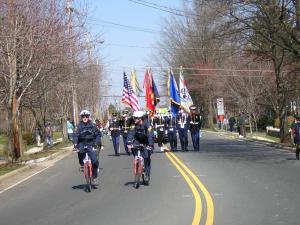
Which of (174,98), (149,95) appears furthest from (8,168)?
(149,95)

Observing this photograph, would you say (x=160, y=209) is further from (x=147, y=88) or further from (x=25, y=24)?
(x=147, y=88)

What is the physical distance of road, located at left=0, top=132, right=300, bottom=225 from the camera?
9539mm

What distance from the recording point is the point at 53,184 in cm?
1550

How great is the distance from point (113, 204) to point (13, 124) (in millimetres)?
12774

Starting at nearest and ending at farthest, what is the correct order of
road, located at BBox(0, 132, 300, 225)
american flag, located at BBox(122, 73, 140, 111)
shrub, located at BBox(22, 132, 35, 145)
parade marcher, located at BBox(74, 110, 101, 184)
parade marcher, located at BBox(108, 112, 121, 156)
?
1. road, located at BBox(0, 132, 300, 225)
2. parade marcher, located at BBox(74, 110, 101, 184)
3. parade marcher, located at BBox(108, 112, 121, 156)
4. american flag, located at BBox(122, 73, 140, 111)
5. shrub, located at BBox(22, 132, 35, 145)

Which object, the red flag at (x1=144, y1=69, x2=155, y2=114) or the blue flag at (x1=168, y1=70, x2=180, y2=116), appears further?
the red flag at (x1=144, y1=69, x2=155, y2=114)

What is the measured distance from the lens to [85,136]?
1339 centimetres

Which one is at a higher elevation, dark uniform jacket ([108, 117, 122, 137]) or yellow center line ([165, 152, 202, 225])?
dark uniform jacket ([108, 117, 122, 137])

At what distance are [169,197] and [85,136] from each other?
2759mm

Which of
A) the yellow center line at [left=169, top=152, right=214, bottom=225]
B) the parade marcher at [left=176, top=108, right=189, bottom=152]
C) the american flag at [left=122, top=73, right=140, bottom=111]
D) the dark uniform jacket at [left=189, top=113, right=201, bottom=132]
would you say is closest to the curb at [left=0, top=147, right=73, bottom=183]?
the american flag at [left=122, top=73, right=140, bottom=111]

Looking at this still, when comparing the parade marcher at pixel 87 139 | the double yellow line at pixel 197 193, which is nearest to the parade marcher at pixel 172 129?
Result: the double yellow line at pixel 197 193

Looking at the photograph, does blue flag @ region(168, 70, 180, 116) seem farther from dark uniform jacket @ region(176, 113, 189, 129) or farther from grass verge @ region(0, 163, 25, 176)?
grass verge @ region(0, 163, 25, 176)

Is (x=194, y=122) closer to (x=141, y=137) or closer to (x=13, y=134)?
(x=13, y=134)

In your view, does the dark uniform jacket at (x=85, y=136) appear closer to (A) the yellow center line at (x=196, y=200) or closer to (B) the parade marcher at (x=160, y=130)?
(A) the yellow center line at (x=196, y=200)
